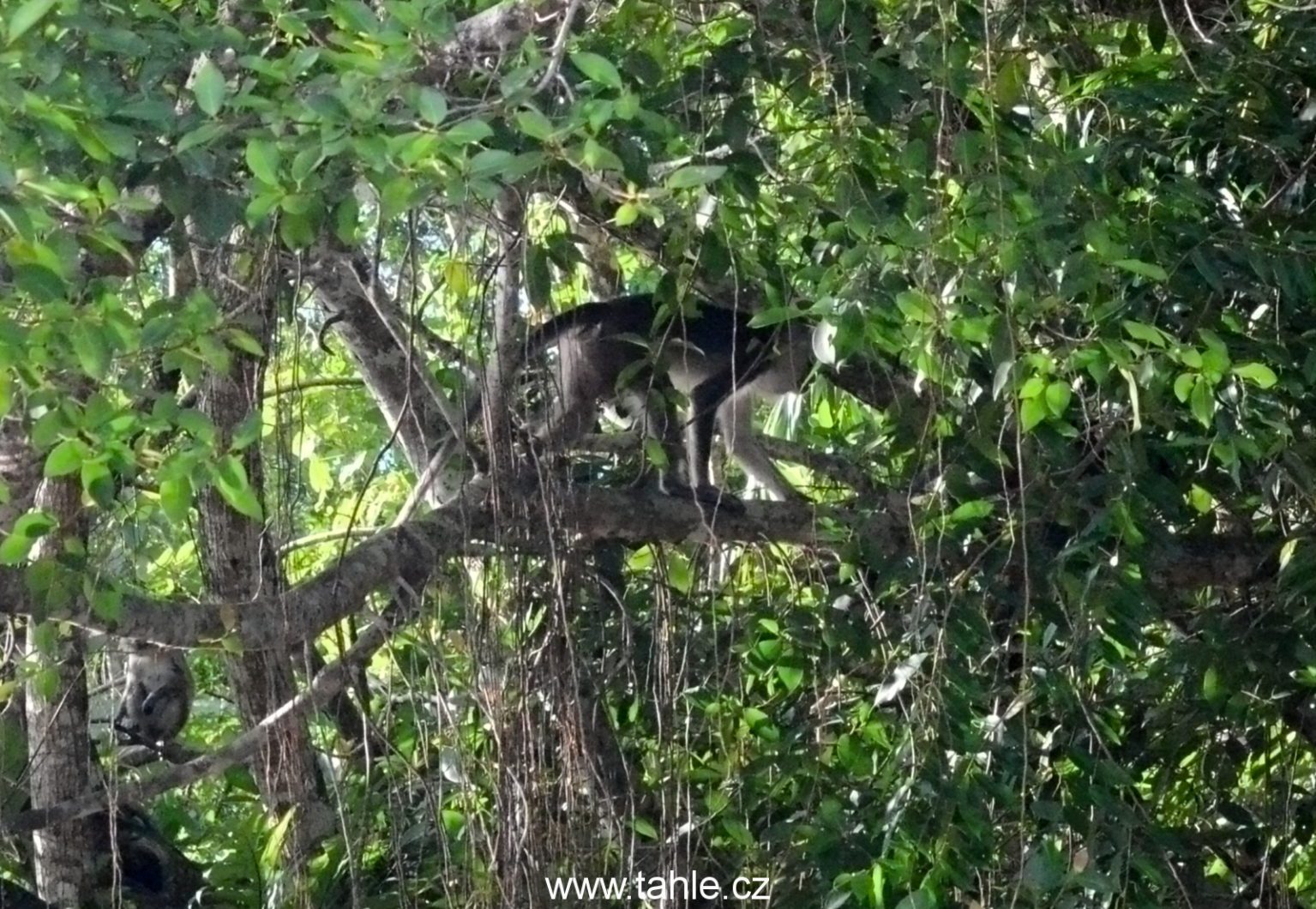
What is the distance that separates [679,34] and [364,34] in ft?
5.12

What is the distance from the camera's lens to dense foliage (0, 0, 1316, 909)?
2.57 meters

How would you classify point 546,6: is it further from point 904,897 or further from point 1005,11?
point 904,897

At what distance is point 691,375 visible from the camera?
232 inches

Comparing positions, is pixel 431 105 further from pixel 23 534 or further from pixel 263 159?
pixel 23 534

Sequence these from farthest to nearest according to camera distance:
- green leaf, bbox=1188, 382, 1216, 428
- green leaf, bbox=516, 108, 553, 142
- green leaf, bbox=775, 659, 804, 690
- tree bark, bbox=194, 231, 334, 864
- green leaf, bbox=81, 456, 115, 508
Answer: green leaf, bbox=775, 659, 804, 690 < tree bark, bbox=194, 231, 334, 864 < green leaf, bbox=1188, 382, 1216, 428 < green leaf, bbox=81, 456, 115, 508 < green leaf, bbox=516, 108, 553, 142

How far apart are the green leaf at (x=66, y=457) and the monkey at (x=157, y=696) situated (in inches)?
107

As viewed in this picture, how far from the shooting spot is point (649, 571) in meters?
4.45

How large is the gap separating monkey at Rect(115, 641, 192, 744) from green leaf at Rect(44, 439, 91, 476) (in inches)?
107

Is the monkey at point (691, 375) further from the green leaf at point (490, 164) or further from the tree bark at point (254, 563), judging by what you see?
the green leaf at point (490, 164)

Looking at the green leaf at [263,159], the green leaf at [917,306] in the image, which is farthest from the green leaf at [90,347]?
the green leaf at [917,306]

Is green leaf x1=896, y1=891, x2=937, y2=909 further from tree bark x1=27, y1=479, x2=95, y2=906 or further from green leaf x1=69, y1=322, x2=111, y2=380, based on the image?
tree bark x1=27, y1=479, x2=95, y2=906

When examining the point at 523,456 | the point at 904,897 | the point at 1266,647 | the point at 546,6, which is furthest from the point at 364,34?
the point at 1266,647

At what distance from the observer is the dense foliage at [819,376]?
2.57 meters

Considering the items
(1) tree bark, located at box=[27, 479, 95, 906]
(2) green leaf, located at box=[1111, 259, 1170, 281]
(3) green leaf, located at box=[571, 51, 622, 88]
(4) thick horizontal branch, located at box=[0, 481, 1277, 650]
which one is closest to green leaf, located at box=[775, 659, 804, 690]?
(4) thick horizontal branch, located at box=[0, 481, 1277, 650]
